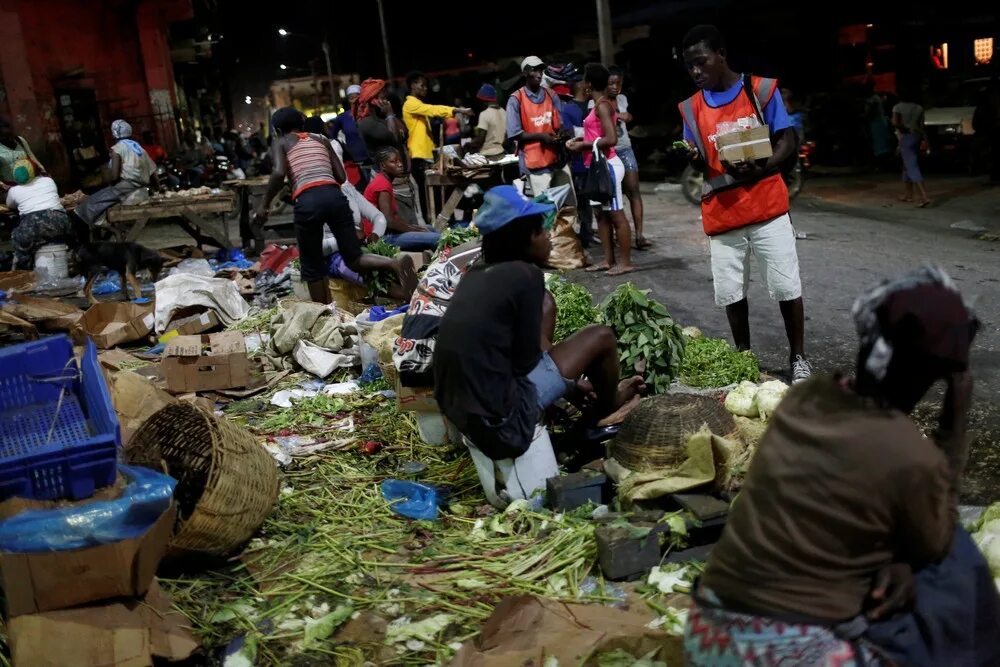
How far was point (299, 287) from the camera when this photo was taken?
8.89 meters

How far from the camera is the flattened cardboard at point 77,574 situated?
3223 millimetres

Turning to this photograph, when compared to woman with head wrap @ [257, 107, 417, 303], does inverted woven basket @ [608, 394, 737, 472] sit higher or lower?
lower

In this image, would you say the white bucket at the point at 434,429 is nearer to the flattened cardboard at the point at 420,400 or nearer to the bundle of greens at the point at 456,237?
the flattened cardboard at the point at 420,400

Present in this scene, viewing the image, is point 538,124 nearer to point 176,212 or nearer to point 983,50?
point 176,212

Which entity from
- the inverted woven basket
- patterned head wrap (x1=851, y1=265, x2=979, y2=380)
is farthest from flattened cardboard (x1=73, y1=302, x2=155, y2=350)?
patterned head wrap (x1=851, y1=265, x2=979, y2=380)

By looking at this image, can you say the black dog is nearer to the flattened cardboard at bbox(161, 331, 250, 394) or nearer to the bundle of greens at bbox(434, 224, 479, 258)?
the flattened cardboard at bbox(161, 331, 250, 394)

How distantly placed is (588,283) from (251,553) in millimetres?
5335

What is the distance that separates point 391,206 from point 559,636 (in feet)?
21.9

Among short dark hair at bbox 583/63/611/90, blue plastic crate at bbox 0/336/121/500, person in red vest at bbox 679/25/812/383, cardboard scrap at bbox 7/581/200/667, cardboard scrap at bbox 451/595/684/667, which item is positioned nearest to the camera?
cardboard scrap at bbox 451/595/684/667

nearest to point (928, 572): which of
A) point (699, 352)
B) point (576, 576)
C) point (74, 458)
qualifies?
point (576, 576)

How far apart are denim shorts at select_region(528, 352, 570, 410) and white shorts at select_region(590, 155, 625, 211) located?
476cm

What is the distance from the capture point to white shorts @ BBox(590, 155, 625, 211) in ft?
29.2

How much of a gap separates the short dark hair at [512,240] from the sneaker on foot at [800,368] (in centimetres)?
212

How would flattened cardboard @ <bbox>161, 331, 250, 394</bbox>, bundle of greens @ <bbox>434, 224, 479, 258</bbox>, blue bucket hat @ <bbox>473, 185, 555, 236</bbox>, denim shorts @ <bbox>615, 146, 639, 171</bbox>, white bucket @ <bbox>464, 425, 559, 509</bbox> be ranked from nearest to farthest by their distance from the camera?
blue bucket hat @ <bbox>473, 185, 555, 236</bbox> < white bucket @ <bbox>464, 425, 559, 509</bbox> < flattened cardboard @ <bbox>161, 331, 250, 394</bbox> < bundle of greens @ <bbox>434, 224, 479, 258</bbox> < denim shorts @ <bbox>615, 146, 639, 171</bbox>
